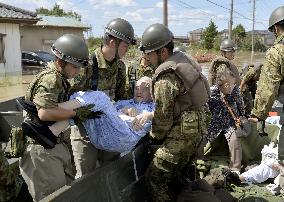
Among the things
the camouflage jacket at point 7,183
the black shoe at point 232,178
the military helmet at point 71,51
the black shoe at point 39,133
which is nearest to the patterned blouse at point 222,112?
the black shoe at point 232,178

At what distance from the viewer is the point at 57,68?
11.8 feet

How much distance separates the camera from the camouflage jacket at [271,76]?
4.32 meters

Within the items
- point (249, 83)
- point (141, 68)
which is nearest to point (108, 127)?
point (141, 68)

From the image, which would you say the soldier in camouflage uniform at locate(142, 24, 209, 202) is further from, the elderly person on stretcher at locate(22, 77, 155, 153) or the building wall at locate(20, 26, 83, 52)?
the building wall at locate(20, 26, 83, 52)

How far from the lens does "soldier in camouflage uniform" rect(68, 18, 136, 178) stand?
419cm

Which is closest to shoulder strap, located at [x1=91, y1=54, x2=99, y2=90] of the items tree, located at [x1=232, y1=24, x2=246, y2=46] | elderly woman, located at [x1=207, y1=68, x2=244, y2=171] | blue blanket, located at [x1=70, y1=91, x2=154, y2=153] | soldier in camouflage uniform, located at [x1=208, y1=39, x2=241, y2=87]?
blue blanket, located at [x1=70, y1=91, x2=154, y2=153]

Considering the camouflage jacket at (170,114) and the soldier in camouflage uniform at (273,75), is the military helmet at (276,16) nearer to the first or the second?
the soldier in camouflage uniform at (273,75)

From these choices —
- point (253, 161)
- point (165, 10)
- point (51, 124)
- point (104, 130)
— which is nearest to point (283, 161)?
point (253, 161)

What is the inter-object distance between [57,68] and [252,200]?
276cm

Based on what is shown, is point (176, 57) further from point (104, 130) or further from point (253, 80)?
point (253, 80)

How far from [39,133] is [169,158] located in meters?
1.24

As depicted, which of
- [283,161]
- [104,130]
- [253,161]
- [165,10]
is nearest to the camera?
[104,130]

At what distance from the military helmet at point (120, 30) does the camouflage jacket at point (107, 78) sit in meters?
0.27

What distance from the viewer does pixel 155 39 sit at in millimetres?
3926
